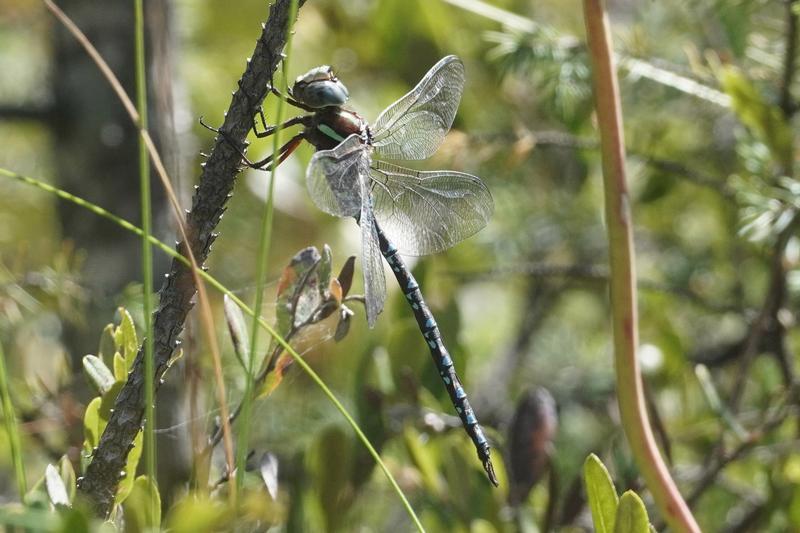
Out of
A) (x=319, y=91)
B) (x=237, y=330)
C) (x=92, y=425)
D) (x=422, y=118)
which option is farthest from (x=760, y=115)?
(x=92, y=425)

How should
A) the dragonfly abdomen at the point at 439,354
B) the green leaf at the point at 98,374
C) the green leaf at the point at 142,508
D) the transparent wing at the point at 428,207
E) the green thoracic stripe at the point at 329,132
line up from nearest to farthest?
the green leaf at the point at 142,508
the green leaf at the point at 98,374
the dragonfly abdomen at the point at 439,354
the green thoracic stripe at the point at 329,132
the transparent wing at the point at 428,207

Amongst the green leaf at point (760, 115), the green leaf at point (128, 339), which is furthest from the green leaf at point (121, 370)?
the green leaf at point (760, 115)

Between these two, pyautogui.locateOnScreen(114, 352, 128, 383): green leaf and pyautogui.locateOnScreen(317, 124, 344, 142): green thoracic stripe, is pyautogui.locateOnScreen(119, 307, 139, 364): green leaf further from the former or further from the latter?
pyautogui.locateOnScreen(317, 124, 344, 142): green thoracic stripe

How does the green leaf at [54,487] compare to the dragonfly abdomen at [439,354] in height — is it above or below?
above

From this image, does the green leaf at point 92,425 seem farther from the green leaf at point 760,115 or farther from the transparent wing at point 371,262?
the green leaf at point 760,115

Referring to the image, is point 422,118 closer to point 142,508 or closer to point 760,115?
point 760,115

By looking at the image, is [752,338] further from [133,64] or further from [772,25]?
[133,64]

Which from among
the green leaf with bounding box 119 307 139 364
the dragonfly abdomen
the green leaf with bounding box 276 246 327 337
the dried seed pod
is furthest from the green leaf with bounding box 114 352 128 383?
the dried seed pod
